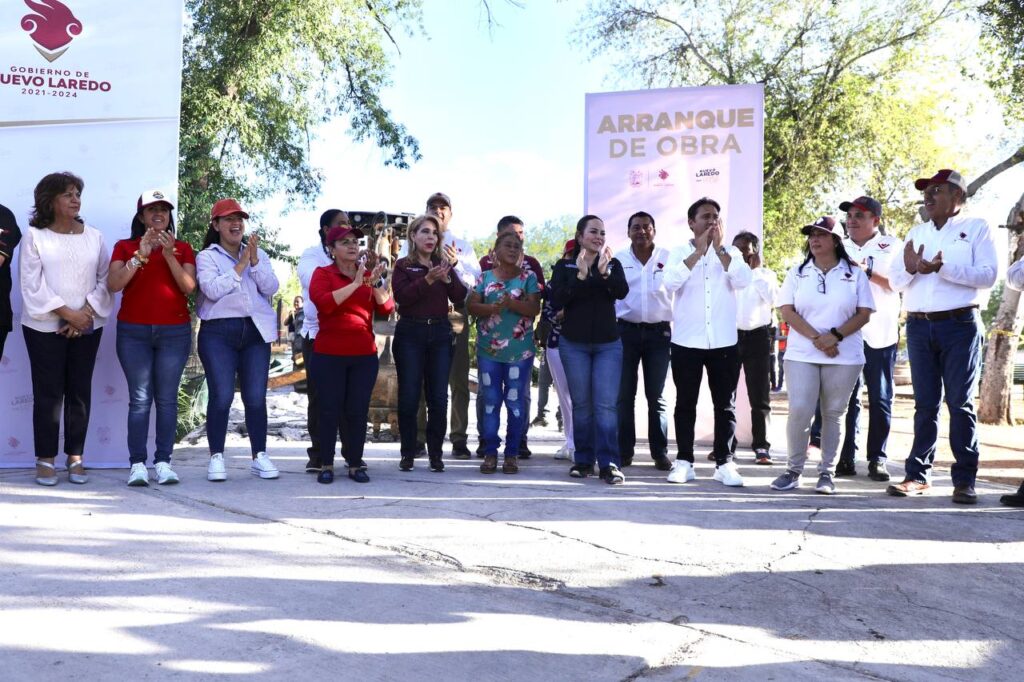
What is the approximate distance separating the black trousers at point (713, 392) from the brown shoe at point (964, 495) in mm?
1424

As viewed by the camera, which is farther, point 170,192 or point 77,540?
point 170,192

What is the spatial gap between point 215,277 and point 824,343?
3.97 metres

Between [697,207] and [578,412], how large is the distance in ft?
5.39

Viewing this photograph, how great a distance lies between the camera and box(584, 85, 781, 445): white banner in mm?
8336

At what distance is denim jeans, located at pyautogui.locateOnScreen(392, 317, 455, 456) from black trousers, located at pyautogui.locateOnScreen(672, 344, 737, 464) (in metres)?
1.67

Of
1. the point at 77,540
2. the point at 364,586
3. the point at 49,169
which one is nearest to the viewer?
the point at 364,586

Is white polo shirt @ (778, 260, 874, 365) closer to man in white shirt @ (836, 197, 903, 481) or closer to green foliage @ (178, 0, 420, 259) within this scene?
man in white shirt @ (836, 197, 903, 481)

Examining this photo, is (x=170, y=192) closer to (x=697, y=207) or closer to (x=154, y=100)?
(x=154, y=100)

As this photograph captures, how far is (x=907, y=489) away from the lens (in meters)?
6.04

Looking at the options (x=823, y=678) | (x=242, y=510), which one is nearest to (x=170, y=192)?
(x=242, y=510)

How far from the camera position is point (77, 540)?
4293 mm

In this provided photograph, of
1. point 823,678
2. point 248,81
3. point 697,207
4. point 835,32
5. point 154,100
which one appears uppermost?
point 835,32

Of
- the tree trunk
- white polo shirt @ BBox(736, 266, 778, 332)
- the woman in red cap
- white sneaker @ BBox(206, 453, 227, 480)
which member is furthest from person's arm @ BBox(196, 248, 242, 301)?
the tree trunk

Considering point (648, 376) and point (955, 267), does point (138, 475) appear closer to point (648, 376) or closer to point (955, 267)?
point (648, 376)
